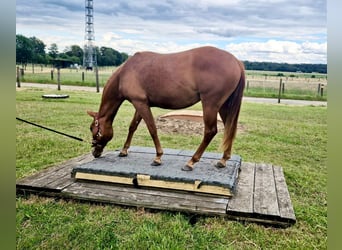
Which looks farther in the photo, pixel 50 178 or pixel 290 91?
pixel 290 91

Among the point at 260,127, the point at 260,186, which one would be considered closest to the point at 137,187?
the point at 260,186

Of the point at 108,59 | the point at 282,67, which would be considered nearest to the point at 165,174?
the point at 282,67

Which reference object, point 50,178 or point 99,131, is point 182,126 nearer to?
point 99,131

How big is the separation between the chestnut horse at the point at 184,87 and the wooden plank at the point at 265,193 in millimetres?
502

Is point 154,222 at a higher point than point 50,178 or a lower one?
lower

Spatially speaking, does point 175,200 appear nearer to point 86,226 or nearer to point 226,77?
point 86,226

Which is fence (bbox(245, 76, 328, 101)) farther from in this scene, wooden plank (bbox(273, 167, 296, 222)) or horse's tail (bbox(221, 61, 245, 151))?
horse's tail (bbox(221, 61, 245, 151))

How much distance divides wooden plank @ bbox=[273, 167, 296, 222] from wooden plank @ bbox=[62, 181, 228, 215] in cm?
53

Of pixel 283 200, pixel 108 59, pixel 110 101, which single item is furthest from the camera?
pixel 108 59

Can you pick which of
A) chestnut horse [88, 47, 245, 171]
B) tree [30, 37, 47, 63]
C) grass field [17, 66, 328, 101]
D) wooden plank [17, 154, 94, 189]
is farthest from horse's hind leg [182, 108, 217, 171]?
grass field [17, 66, 328, 101]

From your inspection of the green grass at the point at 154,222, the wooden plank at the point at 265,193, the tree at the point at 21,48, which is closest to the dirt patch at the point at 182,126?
the green grass at the point at 154,222

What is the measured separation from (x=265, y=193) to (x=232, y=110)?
95 centimetres

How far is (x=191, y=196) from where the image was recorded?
2938mm
